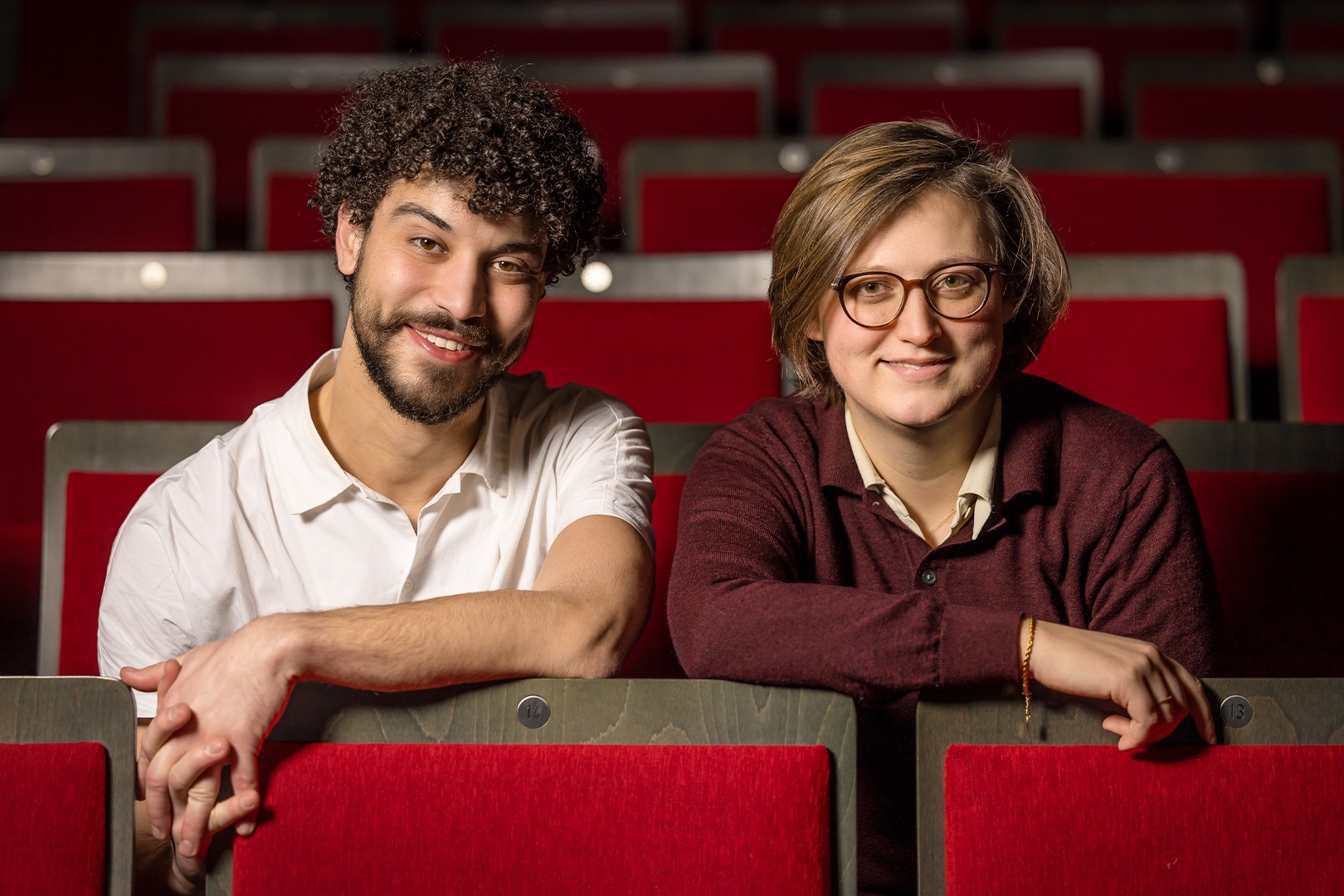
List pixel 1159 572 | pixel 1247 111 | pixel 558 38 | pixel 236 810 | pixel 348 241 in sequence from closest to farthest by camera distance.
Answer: pixel 236 810 → pixel 1159 572 → pixel 348 241 → pixel 1247 111 → pixel 558 38

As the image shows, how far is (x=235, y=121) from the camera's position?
1566 mm

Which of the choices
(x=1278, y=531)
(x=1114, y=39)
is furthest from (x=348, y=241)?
(x=1114, y=39)

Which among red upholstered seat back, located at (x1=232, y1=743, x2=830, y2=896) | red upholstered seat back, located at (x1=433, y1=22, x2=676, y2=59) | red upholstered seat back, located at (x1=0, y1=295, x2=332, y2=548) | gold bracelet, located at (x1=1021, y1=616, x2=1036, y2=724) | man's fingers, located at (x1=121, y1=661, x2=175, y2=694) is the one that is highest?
red upholstered seat back, located at (x1=433, y1=22, x2=676, y2=59)

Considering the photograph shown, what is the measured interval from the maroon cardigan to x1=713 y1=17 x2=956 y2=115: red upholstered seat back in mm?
1235

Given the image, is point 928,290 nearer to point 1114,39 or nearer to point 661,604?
point 661,604

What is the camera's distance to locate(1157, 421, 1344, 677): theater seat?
762mm

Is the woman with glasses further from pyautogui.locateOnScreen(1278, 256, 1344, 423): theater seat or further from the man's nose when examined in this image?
pyautogui.locateOnScreen(1278, 256, 1344, 423): theater seat

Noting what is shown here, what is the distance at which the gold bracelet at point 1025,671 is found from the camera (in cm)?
48

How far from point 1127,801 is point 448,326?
1.31ft

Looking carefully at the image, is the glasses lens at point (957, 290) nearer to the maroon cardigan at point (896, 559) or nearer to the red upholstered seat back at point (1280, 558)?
the maroon cardigan at point (896, 559)

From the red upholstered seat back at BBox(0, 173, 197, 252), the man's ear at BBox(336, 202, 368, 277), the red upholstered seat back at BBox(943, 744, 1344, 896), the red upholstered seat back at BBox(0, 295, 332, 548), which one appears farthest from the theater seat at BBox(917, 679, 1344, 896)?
the red upholstered seat back at BBox(0, 173, 197, 252)

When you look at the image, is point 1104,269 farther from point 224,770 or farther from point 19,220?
point 19,220

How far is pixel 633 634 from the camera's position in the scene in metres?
0.63

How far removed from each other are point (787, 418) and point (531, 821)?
0.32 meters
